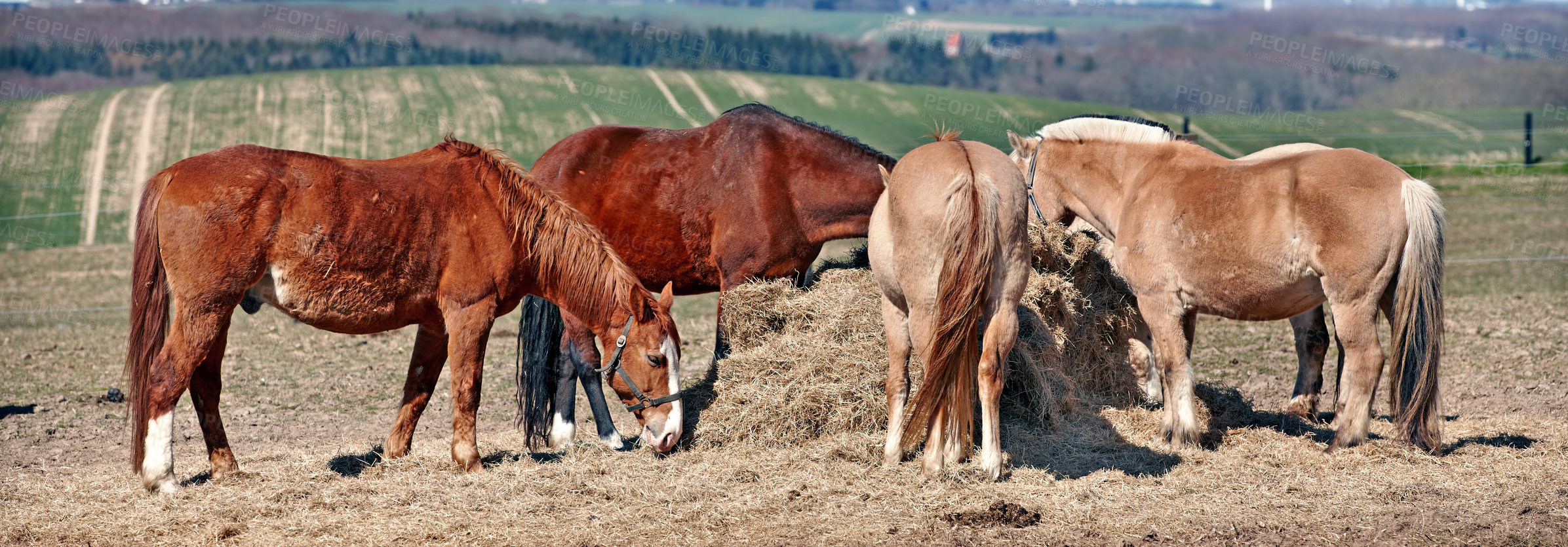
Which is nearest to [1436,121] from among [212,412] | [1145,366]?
[1145,366]

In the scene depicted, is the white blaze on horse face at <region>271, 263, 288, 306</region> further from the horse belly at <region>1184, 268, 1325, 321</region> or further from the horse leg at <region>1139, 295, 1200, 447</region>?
the horse belly at <region>1184, 268, 1325, 321</region>

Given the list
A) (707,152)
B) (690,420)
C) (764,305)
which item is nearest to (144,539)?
(690,420)

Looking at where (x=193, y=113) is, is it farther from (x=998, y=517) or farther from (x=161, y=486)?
(x=998, y=517)

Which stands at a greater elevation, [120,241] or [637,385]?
[637,385]

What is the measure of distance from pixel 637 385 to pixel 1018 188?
2.19 metres

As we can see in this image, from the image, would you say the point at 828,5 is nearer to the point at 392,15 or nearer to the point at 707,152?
the point at 392,15

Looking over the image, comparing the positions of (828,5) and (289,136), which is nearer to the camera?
(289,136)

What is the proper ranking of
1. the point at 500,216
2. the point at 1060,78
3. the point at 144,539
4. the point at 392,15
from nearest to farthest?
1. the point at 144,539
2. the point at 500,216
3. the point at 1060,78
4. the point at 392,15

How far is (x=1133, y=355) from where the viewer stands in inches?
239

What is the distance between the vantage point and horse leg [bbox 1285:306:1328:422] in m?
5.92

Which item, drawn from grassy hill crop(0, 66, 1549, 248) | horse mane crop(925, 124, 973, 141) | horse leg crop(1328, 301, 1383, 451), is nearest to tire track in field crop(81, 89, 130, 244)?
grassy hill crop(0, 66, 1549, 248)

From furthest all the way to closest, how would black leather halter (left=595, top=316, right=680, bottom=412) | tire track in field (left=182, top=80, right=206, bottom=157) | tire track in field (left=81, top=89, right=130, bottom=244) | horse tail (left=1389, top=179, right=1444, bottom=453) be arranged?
tire track in field (left=182, top=80, right=206, bottom=157)
tire track in field (left=81, top=89, right=130, bottom=244)
black leather halter (left=595, top=316, right=680, bottom=412)
horse tail (left=1389, top=179, right=1444, bottom=453)

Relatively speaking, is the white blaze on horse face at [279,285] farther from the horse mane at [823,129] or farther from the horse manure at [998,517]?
the horse manure at [998,517]

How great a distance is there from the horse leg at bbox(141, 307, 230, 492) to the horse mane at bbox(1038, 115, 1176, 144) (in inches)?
178
